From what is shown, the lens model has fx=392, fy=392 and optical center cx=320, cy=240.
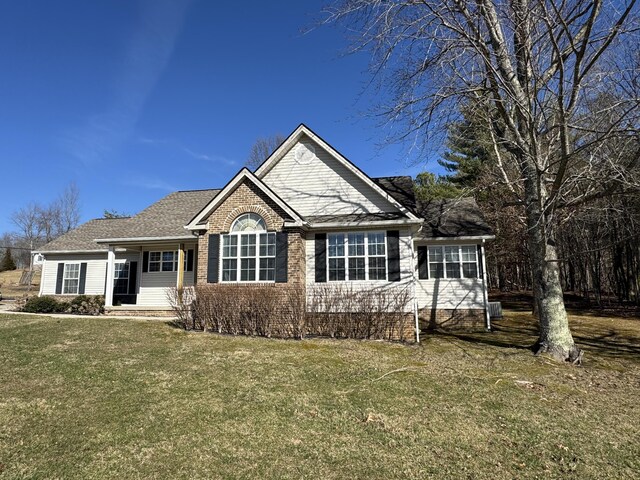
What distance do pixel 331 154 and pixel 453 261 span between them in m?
5.96

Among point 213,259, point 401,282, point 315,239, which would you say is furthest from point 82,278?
point 401,282

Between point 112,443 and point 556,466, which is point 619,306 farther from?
point 112,443

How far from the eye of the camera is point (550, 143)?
9.49m

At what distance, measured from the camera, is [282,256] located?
40.4 ft

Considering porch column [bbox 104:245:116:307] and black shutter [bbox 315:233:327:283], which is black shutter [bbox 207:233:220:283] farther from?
porch column [bbox 104:245:116:307]

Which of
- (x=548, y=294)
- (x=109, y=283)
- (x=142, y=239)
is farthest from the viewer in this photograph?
(x=109, y=283)

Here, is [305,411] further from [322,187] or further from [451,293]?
[451,293]

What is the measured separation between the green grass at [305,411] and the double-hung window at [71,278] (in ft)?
33.1

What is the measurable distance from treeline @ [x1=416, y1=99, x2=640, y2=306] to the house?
461 cm

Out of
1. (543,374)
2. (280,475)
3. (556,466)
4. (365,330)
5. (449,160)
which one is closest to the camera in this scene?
(280,475)

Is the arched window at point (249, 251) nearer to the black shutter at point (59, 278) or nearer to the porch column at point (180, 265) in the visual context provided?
the porch column at point (180, 265)

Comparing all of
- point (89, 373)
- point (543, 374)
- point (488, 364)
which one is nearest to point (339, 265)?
point (488, 364)

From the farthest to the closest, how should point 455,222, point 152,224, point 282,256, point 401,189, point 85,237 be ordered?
point 85,237 < point 152,224 < point 455,222 < point 401,189 < point 282,256

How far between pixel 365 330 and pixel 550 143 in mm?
6920
